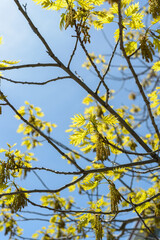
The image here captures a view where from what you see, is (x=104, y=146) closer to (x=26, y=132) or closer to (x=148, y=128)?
(x=26, y=132)

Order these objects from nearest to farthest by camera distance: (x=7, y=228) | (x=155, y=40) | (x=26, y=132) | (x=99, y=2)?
(x=99, y=2)
(x=155, y=40)
(x=26, y=132)
(x=7, y=228)

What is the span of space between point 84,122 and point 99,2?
0.94 meters

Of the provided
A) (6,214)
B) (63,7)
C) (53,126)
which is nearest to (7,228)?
(6,214)

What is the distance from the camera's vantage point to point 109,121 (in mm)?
2064

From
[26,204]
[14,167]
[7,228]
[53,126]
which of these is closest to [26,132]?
[53,126]

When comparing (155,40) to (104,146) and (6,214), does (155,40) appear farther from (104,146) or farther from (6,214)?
(6,214)

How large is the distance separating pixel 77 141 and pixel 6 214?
11.2 ft

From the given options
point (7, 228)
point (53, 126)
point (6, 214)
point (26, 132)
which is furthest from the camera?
point (6, 214)

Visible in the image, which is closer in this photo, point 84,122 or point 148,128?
point 84,122

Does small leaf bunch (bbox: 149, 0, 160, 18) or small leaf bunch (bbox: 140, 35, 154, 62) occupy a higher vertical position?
small leaf bunch (bbox: 149, 0, 160, 18)

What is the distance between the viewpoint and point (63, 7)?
72.7 inches

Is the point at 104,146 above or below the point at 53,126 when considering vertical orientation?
below

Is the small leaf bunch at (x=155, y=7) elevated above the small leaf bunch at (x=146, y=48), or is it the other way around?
the small leaf bunch at (x=155, y=7)

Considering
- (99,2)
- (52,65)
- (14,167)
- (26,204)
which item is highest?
(99,2)
